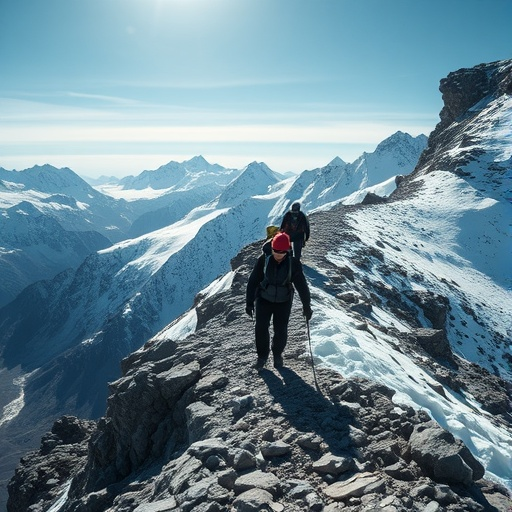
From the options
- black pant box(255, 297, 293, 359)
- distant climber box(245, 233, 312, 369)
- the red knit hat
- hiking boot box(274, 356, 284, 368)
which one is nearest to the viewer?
the red knit hat

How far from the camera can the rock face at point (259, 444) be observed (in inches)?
277

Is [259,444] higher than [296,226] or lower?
lower

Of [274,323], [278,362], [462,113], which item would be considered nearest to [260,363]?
[278,362]

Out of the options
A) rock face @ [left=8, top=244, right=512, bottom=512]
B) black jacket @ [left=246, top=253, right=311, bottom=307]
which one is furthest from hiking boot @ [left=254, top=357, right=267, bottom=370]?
black jacket @ [left=246, top=253, right=311, bottom=307]

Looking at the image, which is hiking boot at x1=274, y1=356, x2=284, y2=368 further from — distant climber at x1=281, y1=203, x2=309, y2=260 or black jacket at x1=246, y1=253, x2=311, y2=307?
distant climber at x1=281, y1=203, x2=309, y2=260

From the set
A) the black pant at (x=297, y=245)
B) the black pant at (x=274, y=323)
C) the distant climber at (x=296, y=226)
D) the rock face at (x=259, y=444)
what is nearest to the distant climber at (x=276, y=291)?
the black pant at (x=274, y=323)

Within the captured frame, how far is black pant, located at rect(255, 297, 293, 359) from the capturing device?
463 inches

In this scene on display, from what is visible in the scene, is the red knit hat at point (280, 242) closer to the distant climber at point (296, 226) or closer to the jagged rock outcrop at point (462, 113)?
the distant climber at point (296, 226)

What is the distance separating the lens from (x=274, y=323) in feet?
39.3

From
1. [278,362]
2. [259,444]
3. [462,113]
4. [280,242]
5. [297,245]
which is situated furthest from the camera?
[462,113]

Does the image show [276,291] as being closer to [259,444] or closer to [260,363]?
[260,363]

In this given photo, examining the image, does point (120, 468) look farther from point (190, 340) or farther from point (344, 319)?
point (344, 319)

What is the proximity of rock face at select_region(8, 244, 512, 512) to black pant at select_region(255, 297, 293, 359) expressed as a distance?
634 mm

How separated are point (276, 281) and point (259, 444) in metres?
4.11
